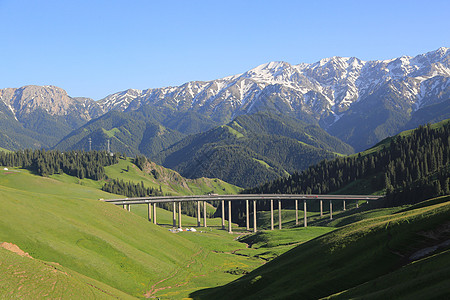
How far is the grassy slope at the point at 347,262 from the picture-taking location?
56.6 m

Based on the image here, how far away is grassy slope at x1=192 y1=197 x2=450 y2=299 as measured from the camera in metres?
56.6

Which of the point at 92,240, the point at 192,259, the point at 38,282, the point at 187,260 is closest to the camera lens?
the point at 38,282

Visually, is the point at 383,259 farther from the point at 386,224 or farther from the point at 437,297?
the point at 437,297

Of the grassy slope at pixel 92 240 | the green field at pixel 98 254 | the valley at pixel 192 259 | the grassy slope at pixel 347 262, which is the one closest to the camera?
the valley at pixel 192 259

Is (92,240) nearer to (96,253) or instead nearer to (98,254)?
(96,253)

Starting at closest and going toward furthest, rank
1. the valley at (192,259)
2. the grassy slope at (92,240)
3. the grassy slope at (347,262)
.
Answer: the valley at (192,259) < the grassy slope at (347,262) < the grassy slope at (92,240)

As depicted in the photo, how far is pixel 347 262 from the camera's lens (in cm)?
6225

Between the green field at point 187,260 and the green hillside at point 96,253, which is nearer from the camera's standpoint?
the green field at point 187,260

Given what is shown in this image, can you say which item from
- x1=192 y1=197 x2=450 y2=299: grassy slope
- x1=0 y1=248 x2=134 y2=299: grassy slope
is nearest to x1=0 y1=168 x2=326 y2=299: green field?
x1=0 y1=248 x2=134 y2=299: grassy slope

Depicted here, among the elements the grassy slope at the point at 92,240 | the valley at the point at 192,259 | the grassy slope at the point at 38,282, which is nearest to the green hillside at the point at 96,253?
the grassy slope at the point at 92,240

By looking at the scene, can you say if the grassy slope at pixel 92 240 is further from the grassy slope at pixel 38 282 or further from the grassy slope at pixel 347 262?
the grassy slope at pixel 347 262

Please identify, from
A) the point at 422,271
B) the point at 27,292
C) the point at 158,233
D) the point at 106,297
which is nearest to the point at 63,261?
the point at 106,297

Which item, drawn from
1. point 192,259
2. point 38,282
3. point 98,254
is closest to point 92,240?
point 98,254

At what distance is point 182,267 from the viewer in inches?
4257
